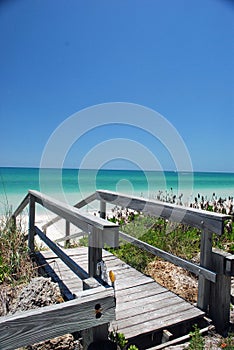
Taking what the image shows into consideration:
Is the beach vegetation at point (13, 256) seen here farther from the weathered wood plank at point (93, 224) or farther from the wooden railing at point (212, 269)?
the wooden railing at point (212, 269)

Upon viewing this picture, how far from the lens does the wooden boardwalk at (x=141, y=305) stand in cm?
247

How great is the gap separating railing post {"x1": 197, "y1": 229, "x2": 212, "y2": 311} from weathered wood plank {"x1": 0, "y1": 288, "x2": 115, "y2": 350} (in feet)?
4.22

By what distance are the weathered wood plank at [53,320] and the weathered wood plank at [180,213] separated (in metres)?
1.23

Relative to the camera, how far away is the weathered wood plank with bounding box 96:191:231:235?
2.50 meters

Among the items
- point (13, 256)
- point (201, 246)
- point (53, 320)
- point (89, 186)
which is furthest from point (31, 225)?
point (89, 186)

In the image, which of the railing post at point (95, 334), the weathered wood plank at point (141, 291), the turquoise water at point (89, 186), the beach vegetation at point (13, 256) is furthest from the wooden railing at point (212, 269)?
the turquoise water at point (89, 186)

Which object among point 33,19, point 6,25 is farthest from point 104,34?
point 6,25

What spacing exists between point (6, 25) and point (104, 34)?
2.12 metres

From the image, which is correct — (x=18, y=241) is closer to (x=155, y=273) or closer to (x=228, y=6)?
(x=155, y=273)

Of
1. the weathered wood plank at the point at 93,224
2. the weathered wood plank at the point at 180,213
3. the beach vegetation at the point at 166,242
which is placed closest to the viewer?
the weathered wood plank at the point at 93,224

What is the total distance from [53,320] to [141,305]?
1592 millimetres

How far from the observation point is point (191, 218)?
279 centimetres

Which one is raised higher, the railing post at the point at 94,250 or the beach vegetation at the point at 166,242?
the railing post at the point at 94,250

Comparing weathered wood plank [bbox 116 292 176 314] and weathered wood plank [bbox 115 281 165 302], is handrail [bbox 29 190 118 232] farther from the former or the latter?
weathered wood plank [bbox 115 281 165 302]
